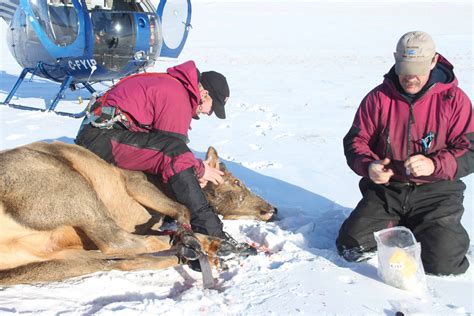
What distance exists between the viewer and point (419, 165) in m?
3.77

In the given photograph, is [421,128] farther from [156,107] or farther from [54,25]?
[54,25]

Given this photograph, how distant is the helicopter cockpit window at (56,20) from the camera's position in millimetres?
10078

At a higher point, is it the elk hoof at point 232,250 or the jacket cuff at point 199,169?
the jacket cuff at point 199,169

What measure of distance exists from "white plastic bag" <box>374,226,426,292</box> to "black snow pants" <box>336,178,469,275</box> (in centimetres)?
33

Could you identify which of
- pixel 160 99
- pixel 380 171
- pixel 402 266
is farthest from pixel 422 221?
pixel 160 99

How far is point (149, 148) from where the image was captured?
14.6 ft

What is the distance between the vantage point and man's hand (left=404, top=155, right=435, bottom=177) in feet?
12.4

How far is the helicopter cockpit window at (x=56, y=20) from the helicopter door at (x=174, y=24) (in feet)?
7.94

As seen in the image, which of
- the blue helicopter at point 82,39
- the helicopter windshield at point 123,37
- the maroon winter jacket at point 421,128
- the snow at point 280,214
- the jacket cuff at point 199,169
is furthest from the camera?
the helicopter windshield at point 123,37

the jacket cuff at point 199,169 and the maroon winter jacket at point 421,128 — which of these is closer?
the maroon winter jacket at point 421,128

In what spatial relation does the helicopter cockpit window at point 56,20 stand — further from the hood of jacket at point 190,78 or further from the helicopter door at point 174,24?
the hood of jacket at point 190,78

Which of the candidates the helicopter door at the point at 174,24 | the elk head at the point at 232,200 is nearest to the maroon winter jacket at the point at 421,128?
the elk head at the point at 232,200

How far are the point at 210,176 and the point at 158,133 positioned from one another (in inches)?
23.1

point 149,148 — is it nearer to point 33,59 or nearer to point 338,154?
point 338,154
